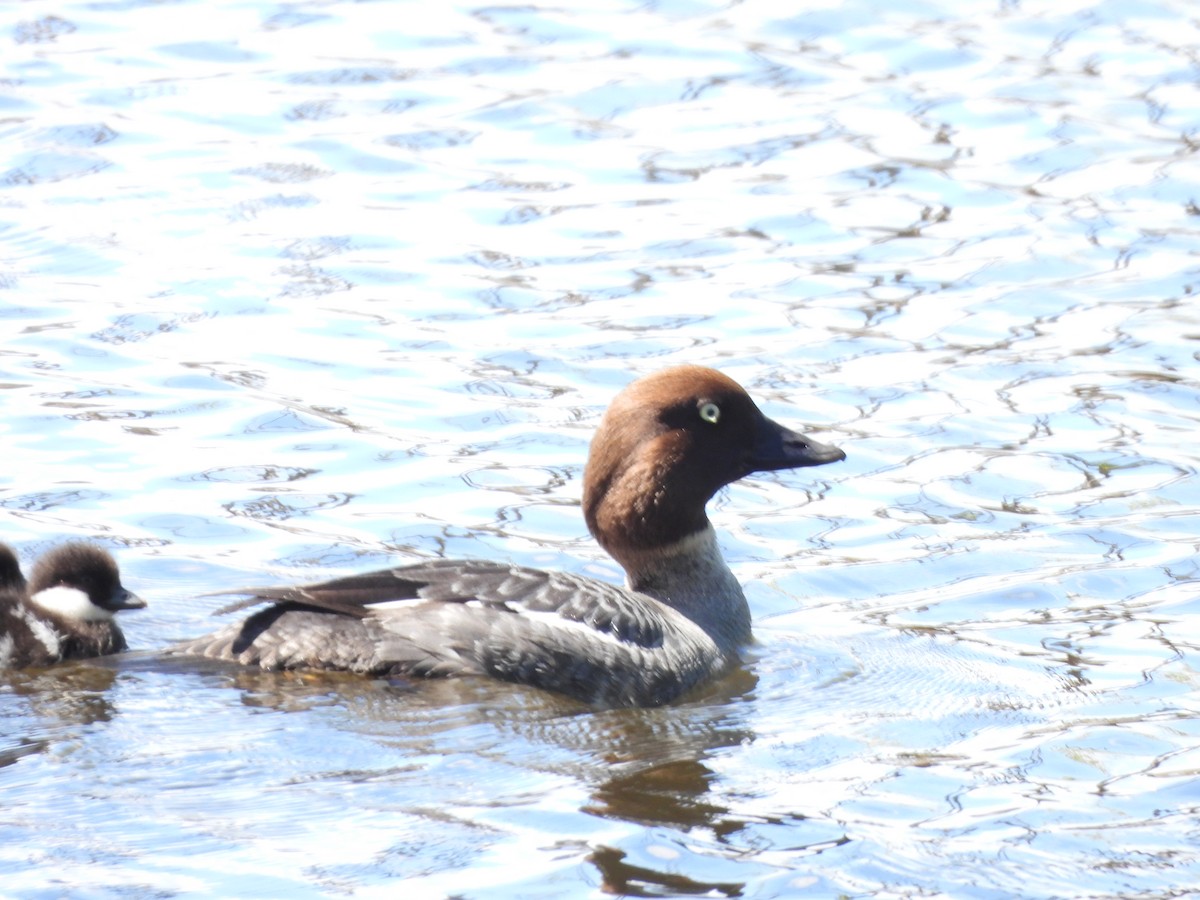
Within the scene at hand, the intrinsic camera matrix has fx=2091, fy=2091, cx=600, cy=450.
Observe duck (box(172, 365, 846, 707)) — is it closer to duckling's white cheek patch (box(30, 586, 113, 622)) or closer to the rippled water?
the rippled water

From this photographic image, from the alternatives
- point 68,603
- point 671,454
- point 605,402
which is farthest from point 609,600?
point 605,402

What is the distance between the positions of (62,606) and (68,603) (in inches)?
0.9

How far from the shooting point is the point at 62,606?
7.45 metres

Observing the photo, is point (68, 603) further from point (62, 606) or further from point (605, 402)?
point (605, 402)

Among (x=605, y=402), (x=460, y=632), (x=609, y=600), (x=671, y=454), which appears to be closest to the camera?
(x=460, y=632)

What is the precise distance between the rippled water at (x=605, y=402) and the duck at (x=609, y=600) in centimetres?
14

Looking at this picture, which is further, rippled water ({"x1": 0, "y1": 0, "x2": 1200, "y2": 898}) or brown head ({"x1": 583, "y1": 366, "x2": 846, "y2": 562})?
brown head ({"x1": 583, "y1": 366, "x2": 846, "y2": 562})

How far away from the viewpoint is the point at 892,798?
6.56 meters

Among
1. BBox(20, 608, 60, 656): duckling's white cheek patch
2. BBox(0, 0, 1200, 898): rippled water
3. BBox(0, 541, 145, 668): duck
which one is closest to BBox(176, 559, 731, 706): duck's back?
BBox(0, 0, 1200, 898): rippled water

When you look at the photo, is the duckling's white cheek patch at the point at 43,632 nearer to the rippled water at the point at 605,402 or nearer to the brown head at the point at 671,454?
the rippled water at the point at 605,402

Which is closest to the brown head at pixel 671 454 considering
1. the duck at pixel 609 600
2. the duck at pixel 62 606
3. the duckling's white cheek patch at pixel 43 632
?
the duck at pixel 609 600

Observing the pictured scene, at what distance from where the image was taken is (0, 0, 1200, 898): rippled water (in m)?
6.31

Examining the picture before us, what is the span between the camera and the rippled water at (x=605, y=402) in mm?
6309

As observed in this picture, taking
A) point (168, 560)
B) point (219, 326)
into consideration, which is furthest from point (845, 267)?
point (168, 560)
